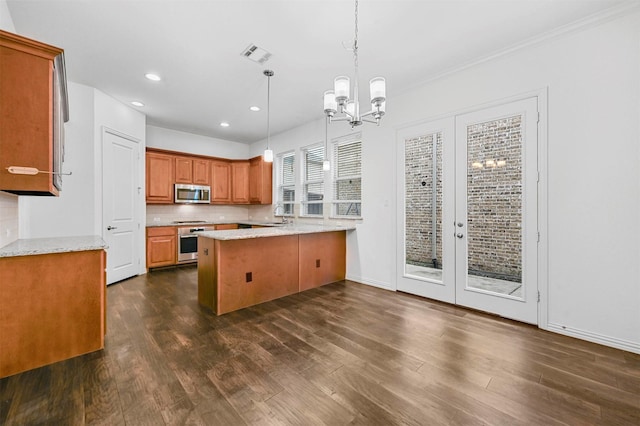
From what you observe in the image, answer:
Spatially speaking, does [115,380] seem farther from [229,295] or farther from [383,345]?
[383,345]

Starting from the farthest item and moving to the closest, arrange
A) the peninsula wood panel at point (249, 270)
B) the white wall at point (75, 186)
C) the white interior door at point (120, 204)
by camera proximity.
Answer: the white interior door at point (120, 204) < the white wall at point (75, 186) < the peninsula wood panel at point (249, 270)

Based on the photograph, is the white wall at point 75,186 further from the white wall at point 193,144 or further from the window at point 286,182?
the window at point 286,182

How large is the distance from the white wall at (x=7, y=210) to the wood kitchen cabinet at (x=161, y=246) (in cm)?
241

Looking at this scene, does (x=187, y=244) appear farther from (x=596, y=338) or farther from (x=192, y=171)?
(x=596, y=338)

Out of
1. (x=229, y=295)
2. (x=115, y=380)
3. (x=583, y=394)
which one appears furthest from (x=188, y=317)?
(x=583, y=394)

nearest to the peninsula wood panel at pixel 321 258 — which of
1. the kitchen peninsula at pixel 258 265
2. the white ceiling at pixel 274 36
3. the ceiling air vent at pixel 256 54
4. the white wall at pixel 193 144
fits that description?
the kitchen peninsula at pixel 258 265

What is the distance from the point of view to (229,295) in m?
3.25

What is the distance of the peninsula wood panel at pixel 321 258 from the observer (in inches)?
162

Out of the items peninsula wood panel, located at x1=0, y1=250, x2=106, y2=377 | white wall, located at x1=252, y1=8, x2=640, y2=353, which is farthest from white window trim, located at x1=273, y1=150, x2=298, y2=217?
peninsula wood panel, located at x1=0, y1=250, x2=106, y2=377

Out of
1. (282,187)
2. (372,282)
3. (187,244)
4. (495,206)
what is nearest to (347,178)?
(372,282)

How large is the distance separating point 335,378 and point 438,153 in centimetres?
298

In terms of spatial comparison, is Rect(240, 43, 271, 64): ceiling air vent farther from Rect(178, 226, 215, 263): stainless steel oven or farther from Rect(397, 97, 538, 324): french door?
Rect(178, 226, 215, 263): stainless steel oven

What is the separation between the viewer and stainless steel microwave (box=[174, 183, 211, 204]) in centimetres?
576

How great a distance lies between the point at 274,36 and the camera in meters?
2.74
